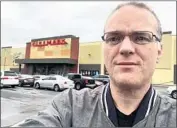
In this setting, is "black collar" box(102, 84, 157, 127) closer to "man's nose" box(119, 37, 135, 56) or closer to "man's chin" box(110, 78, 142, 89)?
"man's chin" box(110, 78, 142, 89)

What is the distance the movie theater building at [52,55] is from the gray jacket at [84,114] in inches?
1456

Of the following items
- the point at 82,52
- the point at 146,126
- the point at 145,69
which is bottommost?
the point at 146,126

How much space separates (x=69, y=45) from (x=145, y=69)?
129 feet

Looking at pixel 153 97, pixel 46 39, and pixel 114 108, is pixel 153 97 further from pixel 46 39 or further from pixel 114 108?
pixel 46 39

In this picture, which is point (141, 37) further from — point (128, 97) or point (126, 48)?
point (128, 97)

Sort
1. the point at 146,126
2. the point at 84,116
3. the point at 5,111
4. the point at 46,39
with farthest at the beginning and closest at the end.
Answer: the point at 46,39 < the point at 5,111 < the point at 84,116 < the point at 146,126

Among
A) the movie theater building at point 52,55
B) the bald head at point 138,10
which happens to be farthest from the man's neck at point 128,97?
the movie theater building at point 52,55

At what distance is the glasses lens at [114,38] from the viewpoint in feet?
5.37

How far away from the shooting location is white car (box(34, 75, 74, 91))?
20594 mm

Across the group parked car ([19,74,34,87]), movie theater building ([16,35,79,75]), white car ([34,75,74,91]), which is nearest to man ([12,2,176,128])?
white car ([34,75,74,91])

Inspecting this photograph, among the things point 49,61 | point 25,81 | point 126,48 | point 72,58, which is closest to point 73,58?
point 72,58

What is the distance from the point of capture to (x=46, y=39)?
4409 cm

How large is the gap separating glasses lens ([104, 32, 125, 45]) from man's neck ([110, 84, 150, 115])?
29 centimetres

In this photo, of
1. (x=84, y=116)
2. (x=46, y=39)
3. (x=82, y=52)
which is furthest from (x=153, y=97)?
(x=46, y=39)
